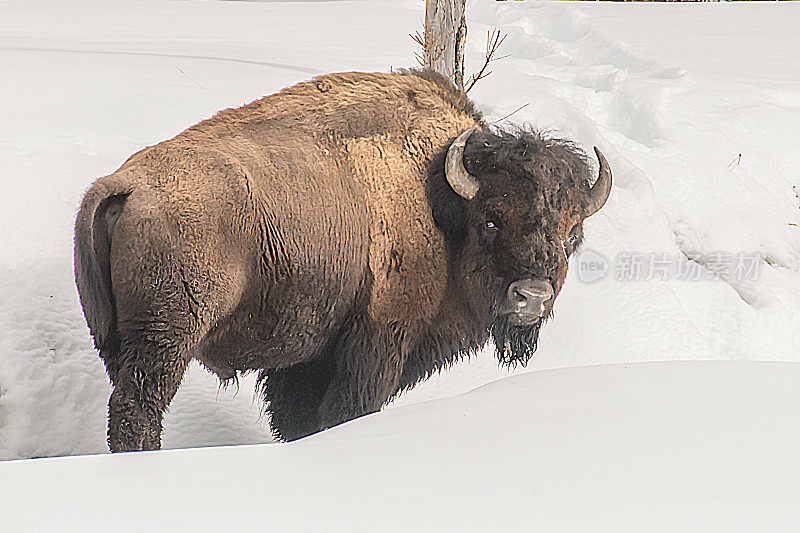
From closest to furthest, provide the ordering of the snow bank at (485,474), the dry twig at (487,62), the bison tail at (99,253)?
the snow bank at (485,474) < the bison tail at (99,253) < the dry twig at (487,62)

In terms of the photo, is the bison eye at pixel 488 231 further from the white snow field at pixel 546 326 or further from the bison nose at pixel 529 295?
the white snow field at pixel 546 326

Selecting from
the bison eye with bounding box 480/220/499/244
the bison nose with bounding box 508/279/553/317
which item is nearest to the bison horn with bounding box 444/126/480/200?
the bison eye with bounding box 480/220/499/244

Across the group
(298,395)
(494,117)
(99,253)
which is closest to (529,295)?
(298,395)

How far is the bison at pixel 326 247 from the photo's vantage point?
281 centimetres

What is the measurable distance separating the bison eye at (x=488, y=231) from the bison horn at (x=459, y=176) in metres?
0.13

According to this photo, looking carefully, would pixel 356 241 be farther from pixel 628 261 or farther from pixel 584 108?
pixel 584 108

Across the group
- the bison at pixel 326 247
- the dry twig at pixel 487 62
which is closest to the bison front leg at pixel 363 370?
the bison at pixel 326 247

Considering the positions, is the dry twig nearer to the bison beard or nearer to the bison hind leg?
the bison beard

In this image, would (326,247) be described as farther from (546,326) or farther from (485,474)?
(546,326)

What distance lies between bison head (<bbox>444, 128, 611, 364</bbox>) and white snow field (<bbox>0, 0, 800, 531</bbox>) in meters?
0.42

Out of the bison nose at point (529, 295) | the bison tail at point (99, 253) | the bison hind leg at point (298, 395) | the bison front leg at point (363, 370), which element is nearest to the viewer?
the bison tail at point (99, 253)

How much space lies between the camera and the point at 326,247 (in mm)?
3293

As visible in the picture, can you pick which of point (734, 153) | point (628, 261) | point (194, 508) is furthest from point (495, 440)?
point (734, 153)

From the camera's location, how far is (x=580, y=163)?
11.8ft
